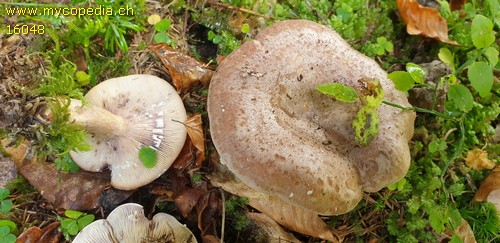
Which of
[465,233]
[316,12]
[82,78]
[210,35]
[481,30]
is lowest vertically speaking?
[465,233]

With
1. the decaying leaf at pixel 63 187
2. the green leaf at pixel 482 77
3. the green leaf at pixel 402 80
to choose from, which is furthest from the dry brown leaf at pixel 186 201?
the green leaf at pixel 482 77

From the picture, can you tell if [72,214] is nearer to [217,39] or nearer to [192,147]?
[192,147]

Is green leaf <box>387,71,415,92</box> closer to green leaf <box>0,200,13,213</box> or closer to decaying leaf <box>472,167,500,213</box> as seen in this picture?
decaying leaf <box>472,167,500,213</box>

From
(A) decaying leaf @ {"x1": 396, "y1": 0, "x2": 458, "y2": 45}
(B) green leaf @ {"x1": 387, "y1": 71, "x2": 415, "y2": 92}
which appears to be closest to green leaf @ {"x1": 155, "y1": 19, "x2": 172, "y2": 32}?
(B) green leaf @ {"x1": 387, "y1": 71, "x2": 415, "y2": 92}

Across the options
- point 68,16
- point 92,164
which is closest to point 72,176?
point 92,164

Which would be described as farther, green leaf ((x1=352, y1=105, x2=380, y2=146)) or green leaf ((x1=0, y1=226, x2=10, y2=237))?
green leaf ((x1=0, y1=226, x2=10, y2=237))

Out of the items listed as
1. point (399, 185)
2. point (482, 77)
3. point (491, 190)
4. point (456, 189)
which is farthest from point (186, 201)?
point (491, 190)

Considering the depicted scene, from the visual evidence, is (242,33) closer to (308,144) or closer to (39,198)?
(308,144)
